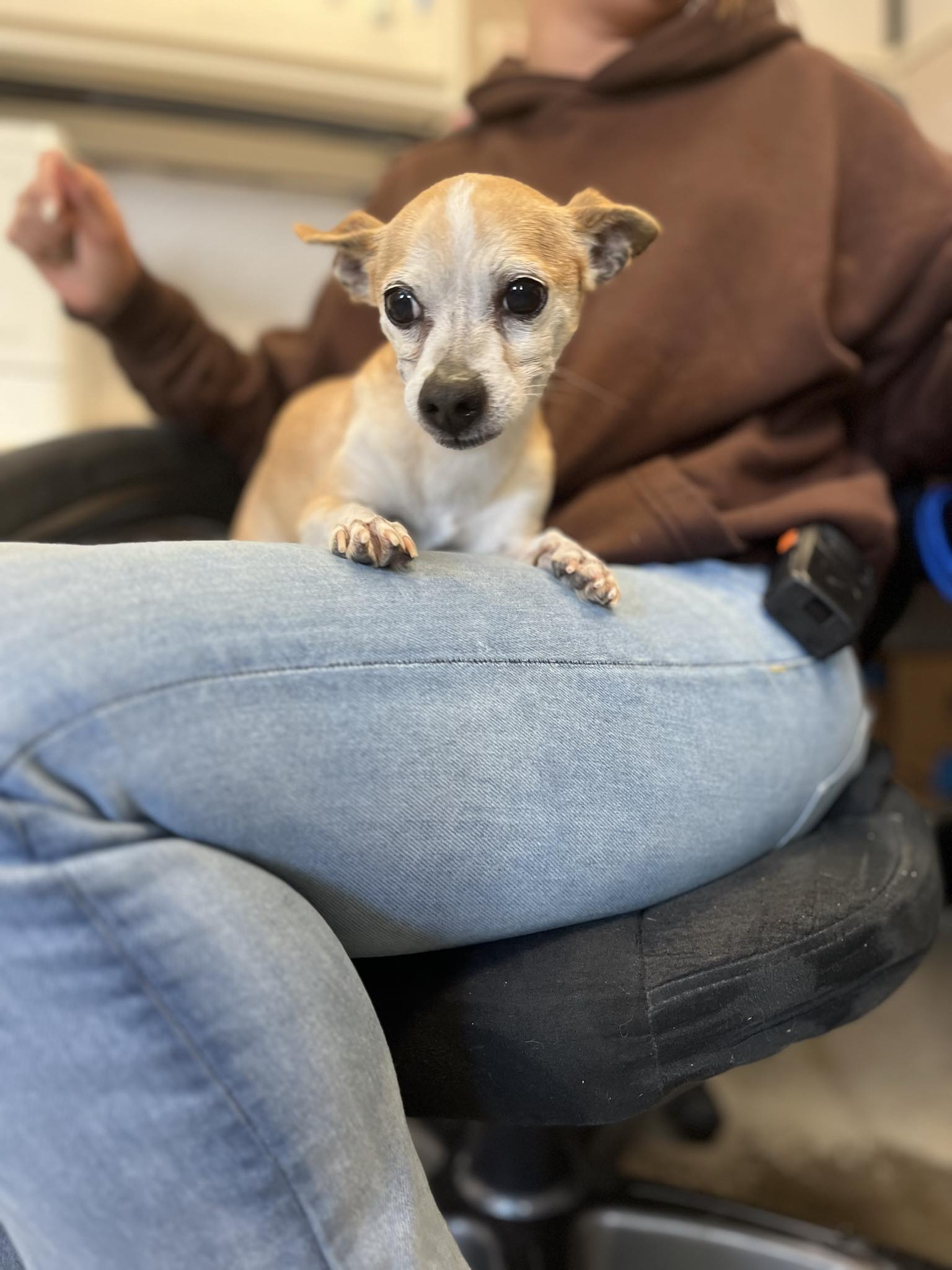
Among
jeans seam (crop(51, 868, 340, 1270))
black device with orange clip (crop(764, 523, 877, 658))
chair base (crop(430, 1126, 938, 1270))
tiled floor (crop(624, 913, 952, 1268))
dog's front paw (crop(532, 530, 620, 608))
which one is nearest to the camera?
jeans seam (crop(51, 868, 340, 1270))

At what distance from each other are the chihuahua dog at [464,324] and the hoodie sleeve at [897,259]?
0.39m

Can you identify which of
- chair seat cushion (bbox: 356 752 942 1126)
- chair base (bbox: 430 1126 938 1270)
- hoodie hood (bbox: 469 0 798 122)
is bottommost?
chair base (bbox: 430 1126 938 1270)

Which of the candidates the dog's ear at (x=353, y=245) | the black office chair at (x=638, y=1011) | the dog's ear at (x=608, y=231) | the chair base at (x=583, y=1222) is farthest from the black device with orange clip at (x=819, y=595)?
the chair base at (x=583, y=1222)

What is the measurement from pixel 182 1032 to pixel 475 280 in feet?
1.31

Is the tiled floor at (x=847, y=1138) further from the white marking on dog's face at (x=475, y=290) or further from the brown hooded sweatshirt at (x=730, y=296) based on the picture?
the white marking on dog's face at (x=475, y=290)

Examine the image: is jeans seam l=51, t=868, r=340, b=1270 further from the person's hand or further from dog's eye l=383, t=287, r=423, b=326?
the person's hand

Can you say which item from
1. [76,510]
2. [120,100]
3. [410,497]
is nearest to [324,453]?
[410,497]

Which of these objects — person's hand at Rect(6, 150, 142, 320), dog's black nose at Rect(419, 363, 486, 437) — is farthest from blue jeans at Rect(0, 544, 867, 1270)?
person's hand at Rect(6, 150, 142, 320)

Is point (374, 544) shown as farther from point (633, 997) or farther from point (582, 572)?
point (633, 997)

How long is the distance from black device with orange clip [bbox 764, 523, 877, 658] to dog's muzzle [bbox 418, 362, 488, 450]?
359 millimetres

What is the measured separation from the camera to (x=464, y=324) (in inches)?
19.1

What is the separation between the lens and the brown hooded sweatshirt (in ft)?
2.31

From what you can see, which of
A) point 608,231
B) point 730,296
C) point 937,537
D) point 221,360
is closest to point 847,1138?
point 937,537

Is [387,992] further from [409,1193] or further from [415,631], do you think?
[415,631]
